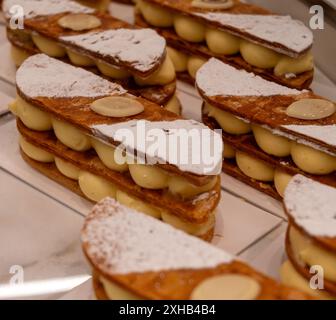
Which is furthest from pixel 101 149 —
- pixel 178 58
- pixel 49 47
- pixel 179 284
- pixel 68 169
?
pixel 178 58

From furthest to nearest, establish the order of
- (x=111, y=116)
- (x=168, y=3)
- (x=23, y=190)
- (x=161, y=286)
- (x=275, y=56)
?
(x=168, y=3), (x=275, y=56), (x=23, y=190), (x=111, y=116), (x=161, y=286)

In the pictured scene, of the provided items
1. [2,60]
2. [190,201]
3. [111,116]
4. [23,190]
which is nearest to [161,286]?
[190,201]

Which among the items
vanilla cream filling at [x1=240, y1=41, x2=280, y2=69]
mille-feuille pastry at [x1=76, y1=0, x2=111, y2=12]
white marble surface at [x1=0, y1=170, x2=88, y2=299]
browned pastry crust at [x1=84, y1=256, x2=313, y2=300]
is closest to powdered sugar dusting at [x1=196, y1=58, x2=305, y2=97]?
vanilla cream filling at [x1=240, y1=41, x2=280, y2=69]

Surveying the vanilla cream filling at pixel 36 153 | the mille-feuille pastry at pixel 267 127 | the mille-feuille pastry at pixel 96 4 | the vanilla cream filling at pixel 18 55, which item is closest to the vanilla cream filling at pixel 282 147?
the mille-feuille pastry at pixel 267 127

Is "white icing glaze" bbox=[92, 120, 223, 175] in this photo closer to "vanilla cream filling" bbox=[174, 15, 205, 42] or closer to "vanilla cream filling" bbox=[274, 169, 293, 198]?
"vanilla cream filling" bbox=[274, 169, 293, 198]

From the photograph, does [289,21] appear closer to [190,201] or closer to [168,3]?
[168,3]
